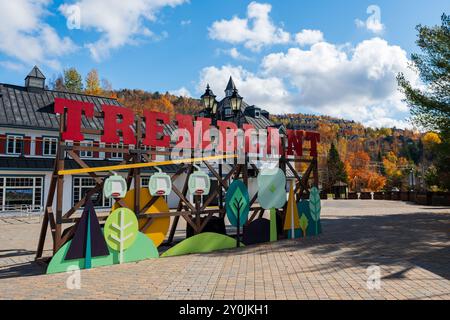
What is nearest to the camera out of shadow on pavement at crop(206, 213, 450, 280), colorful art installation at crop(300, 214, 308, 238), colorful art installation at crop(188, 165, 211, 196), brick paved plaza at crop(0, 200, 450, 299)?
brick paved plaza at crop(0, 200, 450, 299)

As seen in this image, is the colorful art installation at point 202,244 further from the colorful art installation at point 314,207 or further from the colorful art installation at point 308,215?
the colorful art installation at point 314,207

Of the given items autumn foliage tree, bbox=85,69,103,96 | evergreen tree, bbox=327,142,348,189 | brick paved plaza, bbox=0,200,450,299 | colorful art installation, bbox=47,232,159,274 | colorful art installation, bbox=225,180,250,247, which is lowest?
brick paved plaza, bbox=0,200,450,299

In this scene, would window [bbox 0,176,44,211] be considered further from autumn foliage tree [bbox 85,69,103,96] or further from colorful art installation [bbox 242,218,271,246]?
autumn foliage tree [bbox 85,69,103,96]

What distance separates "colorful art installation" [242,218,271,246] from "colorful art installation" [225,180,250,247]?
1.06 feet

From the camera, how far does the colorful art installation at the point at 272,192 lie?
35.6 ft

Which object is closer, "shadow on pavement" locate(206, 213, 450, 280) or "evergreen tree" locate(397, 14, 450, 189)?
"shadow on pavement" locate(206, 213, 450, 280)

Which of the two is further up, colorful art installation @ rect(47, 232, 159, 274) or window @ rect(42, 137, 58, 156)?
window @ rect(42, 137, 58, 156)

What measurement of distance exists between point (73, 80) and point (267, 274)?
5942cm

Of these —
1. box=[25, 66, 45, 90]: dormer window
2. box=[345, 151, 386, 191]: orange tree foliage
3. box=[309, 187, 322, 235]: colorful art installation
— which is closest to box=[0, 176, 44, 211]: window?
box=[25, 66, 45, 90]: dormer window

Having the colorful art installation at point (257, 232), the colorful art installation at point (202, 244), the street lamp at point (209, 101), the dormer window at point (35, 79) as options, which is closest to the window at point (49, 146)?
the dormer window at point (35, 79)

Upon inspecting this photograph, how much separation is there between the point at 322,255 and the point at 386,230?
596cm

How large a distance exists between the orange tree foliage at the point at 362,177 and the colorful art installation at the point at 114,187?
66033mm

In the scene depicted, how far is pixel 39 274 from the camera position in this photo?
23.0 feet

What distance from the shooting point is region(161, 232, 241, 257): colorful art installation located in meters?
8.72
